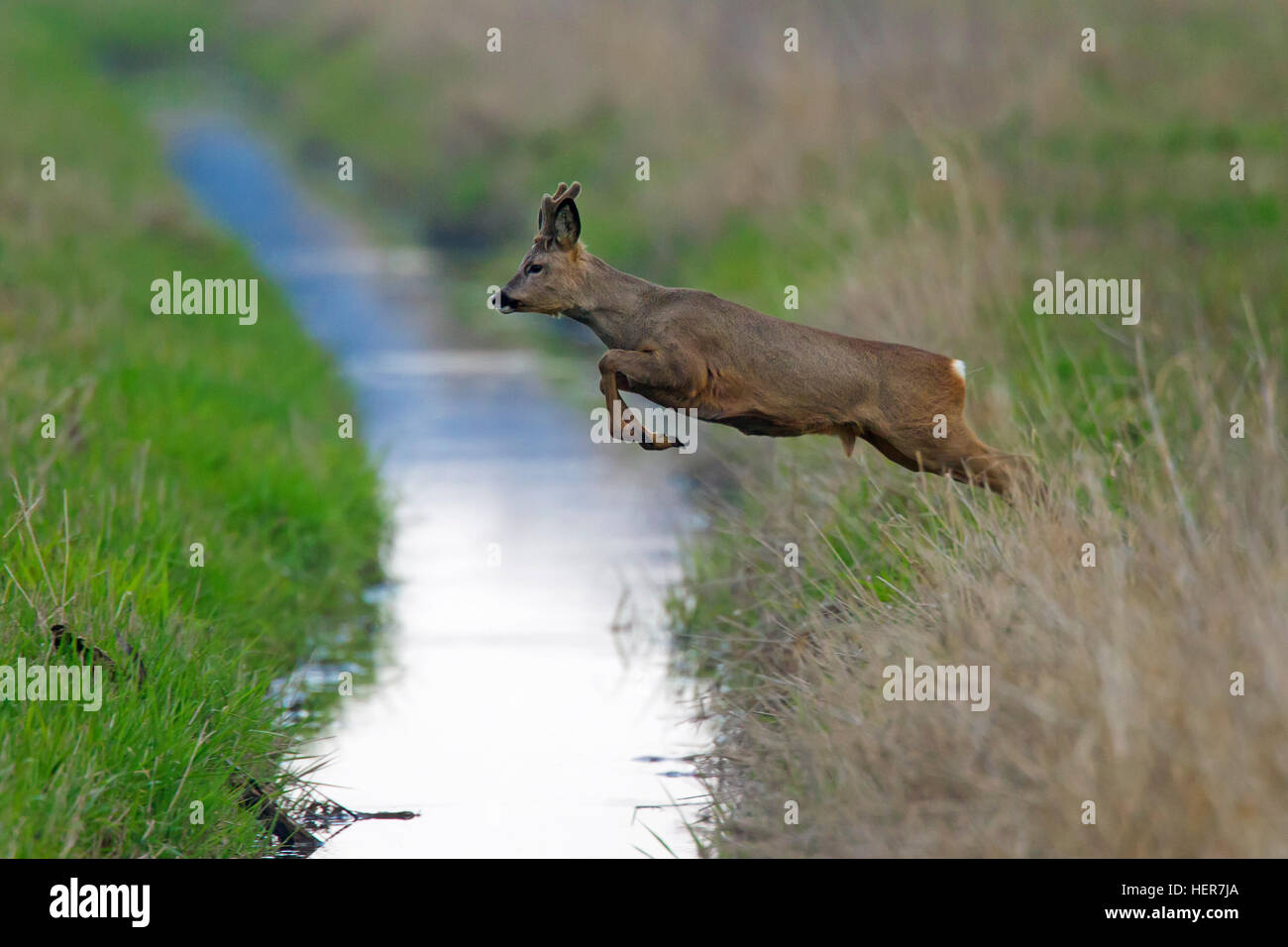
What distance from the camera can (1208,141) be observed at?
631 inches

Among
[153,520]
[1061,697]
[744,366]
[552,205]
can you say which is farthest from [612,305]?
[153,520]

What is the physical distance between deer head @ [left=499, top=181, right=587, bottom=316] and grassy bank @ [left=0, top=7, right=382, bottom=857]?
1.83 metres

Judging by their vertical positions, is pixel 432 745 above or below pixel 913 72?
below

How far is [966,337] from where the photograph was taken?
36.0 ft

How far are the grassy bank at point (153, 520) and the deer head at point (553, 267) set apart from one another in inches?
72.2

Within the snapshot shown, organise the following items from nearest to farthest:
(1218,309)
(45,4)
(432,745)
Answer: (432,745)
(1218,309)
(45,4)

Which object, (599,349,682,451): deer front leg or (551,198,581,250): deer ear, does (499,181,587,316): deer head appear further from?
(599,349,682,451): deer front leg

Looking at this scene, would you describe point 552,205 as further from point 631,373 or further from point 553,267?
point 631,373

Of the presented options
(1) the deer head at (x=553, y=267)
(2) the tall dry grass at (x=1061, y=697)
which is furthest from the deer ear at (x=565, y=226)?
(2) the tall dry grass at (x=1061, y=697)

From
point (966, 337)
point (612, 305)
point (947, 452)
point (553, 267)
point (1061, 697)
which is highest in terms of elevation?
point (966, 337)

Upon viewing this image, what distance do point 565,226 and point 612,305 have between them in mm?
336
